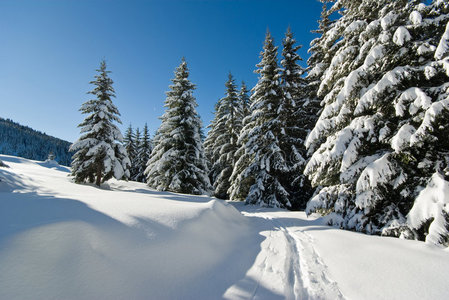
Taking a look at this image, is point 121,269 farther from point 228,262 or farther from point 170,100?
point 170,100

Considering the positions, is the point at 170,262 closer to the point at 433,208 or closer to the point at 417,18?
the point at 433,208

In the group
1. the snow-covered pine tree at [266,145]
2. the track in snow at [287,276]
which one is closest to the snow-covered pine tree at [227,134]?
the snow-covered pine tree at [266,145]

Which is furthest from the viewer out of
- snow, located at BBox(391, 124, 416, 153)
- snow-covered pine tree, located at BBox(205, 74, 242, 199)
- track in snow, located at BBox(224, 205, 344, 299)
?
snow-covered pine tree, located at BBox(205, 74, 242, 199)

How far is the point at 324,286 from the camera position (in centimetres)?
308

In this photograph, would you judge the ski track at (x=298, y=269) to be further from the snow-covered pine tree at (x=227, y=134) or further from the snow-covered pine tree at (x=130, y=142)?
the snow-covered pine tree at (x=130, y=142)

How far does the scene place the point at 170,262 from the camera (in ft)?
10.9

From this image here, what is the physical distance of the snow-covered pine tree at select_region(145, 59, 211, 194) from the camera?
14.7 metres

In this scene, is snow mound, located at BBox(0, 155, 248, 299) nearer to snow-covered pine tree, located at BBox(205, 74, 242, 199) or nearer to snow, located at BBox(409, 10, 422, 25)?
snow, located at BBox(409, 10, 422, 25)

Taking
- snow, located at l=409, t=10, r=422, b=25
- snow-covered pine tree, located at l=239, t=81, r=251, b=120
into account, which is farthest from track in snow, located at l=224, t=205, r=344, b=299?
snow-covered pine tree, located at l=239, t=81, r=251, b=120

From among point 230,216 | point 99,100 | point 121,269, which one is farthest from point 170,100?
point 121,269

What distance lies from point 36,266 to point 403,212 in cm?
766

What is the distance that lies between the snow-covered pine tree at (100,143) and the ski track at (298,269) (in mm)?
12678

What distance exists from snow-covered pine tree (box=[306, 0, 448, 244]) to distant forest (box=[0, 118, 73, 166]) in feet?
382

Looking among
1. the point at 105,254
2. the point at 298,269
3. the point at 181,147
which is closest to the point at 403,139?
the point at 298,269
